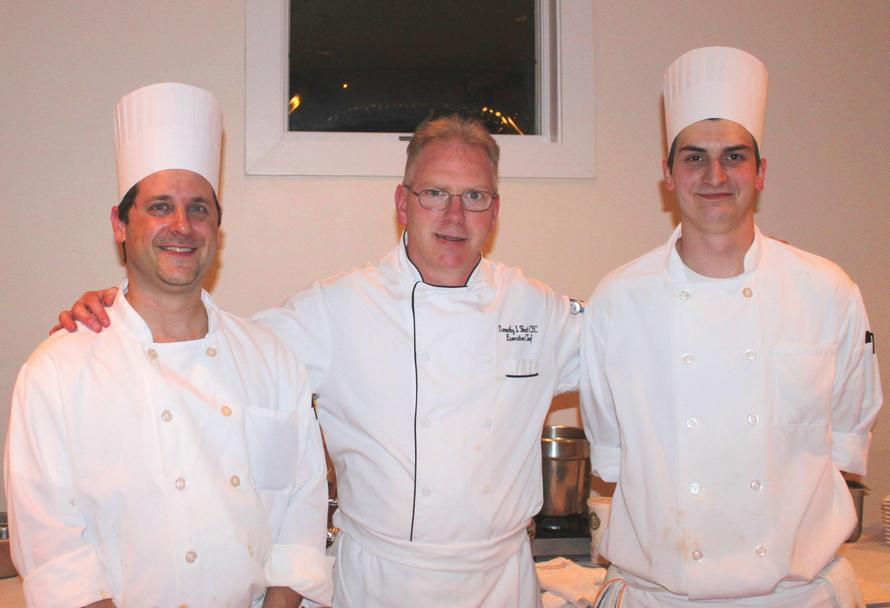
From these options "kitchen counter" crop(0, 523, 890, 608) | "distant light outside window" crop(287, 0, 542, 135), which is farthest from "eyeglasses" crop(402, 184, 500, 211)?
"kitchen counter" crop(0, 523, 890, 608)

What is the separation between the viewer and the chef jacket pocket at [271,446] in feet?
6.07

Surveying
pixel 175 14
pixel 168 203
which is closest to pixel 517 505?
pixel 168 203

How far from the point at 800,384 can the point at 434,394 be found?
0.89m

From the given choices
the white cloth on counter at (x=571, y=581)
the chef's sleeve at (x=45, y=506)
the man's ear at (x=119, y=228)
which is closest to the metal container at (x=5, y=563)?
the chef's sleeve at (x=45, y=506)

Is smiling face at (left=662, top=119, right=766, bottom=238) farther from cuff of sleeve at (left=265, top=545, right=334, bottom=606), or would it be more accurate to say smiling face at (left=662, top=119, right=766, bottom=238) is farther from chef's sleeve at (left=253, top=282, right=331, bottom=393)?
cuff of sleeve at (left=265, top=545, right=334, bottom=606)

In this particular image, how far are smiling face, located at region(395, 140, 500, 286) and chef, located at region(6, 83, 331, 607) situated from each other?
456mm

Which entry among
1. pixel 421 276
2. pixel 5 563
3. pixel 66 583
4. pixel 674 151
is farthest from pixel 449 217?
pixel 5 563

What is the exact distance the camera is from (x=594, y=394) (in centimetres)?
230

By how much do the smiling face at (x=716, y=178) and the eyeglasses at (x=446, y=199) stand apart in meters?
0.49

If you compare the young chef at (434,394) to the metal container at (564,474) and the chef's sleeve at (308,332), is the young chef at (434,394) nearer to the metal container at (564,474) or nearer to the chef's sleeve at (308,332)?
the chef's sleeve at (308,332)

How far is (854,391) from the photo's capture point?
2146 millimetres

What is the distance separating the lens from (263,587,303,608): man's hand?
5.95 feet

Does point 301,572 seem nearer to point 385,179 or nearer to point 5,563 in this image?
point 5,563

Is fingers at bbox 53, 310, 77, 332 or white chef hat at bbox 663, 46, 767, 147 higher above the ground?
white chef hat at bbox 663, 46, 767, 147
